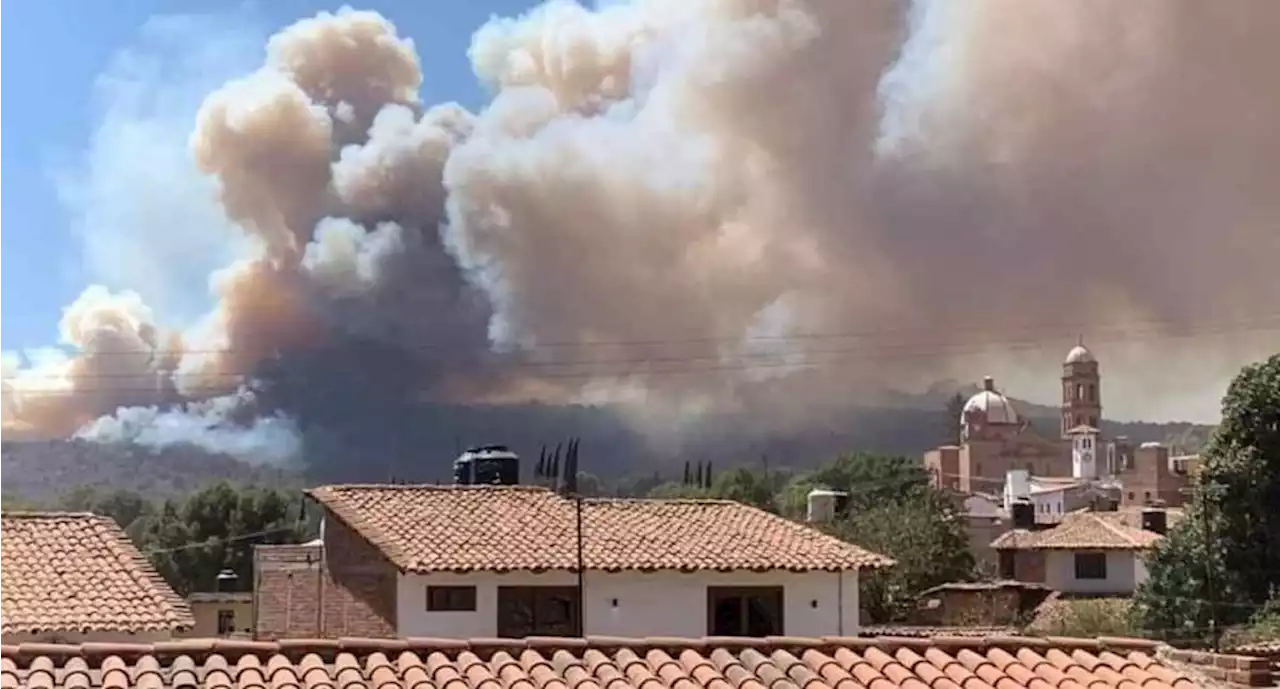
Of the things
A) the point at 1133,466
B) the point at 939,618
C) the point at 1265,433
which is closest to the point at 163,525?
the point at 939,618

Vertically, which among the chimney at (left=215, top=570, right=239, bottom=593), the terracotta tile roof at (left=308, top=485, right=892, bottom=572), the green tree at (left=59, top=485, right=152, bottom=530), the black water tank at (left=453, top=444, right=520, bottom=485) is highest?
the green tree at (left=59, top=485, right=152, bottom=530)

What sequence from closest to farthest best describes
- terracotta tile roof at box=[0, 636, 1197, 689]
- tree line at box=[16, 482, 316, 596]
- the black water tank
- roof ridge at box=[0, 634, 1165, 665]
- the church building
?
terracotta tile roof at box=[0, 636, 1197, 689]
roof ridge at box=[0, 634, 1165, 665]
the black water tank
tree line at box=[16, 482, 316, 596]
the church building

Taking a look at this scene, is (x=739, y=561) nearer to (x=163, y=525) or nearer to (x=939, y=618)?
(x=939, y=618)

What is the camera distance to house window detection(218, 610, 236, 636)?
36562 millimetres

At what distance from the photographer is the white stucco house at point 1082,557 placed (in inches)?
1453

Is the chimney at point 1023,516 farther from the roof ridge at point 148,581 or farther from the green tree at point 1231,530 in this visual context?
the roof ridge at point 148,581

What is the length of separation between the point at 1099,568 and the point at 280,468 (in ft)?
195

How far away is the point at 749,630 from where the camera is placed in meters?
21.2

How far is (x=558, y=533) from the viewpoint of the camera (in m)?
21.6

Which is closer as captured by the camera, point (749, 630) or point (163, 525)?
point (749, 630)

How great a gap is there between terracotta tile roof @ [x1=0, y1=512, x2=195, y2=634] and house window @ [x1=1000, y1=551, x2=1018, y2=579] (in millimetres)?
24566

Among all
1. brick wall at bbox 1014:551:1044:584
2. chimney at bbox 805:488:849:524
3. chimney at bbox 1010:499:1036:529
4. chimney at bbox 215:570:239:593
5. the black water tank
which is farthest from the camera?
chimney at bbox 1010:499:1036:529

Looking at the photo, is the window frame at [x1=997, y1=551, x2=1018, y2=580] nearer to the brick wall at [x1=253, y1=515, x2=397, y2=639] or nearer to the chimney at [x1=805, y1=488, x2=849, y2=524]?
the chimney at [x1=805, y1=488, x2=849, y2=524]

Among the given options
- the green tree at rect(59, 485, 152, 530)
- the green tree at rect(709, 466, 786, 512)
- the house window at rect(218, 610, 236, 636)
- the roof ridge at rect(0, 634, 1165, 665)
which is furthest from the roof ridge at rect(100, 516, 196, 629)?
the green tree at rect(59, 485, 152, 530)
